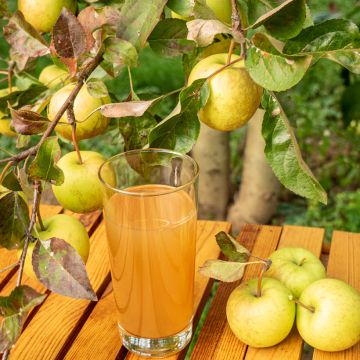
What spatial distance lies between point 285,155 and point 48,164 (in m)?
0.26

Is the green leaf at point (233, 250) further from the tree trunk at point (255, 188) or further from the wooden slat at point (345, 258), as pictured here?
the tree trunk at point (255, 188)

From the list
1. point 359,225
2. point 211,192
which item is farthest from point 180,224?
point 359,225

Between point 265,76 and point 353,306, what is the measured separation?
16.7 inches

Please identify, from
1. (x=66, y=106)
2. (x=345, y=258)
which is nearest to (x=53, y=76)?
(x=66, y=106)

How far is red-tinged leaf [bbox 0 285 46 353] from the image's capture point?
2.19ft

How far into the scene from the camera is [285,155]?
2.48 feet

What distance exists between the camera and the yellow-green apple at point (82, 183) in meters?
0.88

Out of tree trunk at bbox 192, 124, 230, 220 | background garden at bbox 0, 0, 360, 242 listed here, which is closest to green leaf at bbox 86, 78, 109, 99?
tree trunk at bbox 192, 124, 230, 220

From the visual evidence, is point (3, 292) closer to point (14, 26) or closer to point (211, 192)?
point (14, 26)

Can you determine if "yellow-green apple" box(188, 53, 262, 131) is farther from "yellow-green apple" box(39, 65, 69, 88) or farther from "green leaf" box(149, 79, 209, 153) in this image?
"yellow-green apple" box(39, 65, 69, 88)

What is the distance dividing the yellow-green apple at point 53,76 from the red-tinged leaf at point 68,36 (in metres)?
0.18

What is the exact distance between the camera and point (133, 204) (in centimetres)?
90

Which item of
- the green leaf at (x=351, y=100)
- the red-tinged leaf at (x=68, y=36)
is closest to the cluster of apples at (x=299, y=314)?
the red-tinged leaf at (x=68, y=36)

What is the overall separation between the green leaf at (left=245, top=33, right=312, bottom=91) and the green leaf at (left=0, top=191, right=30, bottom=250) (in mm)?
319
